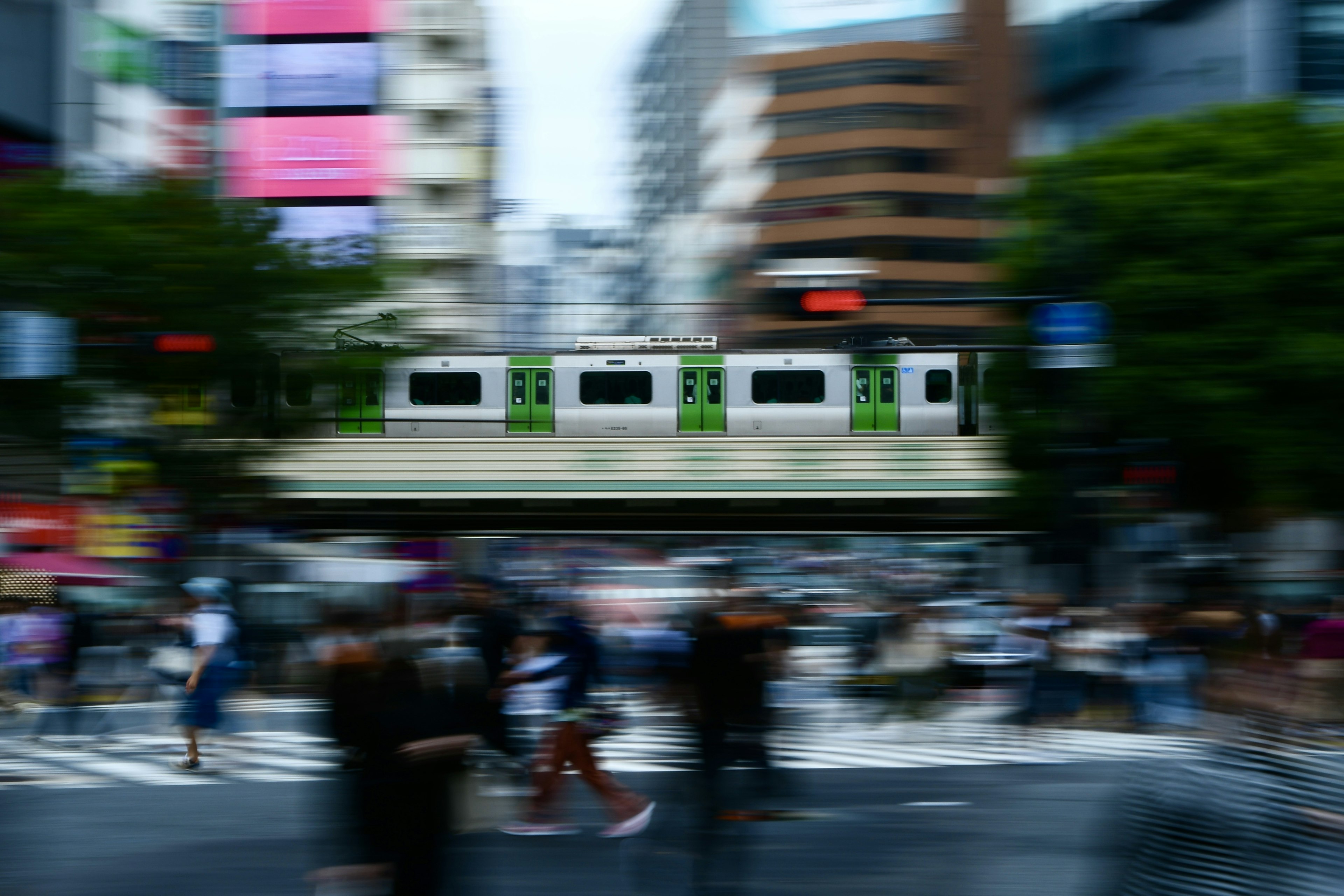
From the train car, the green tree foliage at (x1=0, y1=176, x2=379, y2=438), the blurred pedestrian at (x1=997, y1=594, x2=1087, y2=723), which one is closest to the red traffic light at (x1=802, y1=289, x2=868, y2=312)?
the blurred pedestrian at (x1=997, y1=594, x2=1087, y2=723)

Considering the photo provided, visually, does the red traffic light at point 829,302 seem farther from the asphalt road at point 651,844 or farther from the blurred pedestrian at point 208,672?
the blurred pedestrian at point 208,672

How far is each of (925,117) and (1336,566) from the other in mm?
30285

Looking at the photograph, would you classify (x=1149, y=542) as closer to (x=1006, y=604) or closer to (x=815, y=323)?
(x=1006, y=604)

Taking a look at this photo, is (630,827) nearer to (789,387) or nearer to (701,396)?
(701,396)

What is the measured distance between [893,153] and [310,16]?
72.2 ft

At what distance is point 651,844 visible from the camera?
8.58 m

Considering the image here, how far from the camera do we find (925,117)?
55.3 meters

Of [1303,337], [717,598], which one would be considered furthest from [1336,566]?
[717,598]

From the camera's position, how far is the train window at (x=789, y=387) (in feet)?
115

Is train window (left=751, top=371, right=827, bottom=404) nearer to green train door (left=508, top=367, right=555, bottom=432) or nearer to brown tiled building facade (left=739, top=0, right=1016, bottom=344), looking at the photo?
green train door (left=508, top=367, right=555, bottom=432)

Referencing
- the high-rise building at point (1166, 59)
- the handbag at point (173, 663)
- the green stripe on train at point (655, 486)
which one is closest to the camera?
the handbag at point (173, 663)

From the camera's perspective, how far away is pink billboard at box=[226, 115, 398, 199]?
4612 cm

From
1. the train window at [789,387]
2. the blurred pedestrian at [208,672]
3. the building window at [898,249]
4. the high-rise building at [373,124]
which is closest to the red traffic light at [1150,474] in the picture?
the train window at [789,387]

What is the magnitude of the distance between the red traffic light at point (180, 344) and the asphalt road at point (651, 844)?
4.14 m
